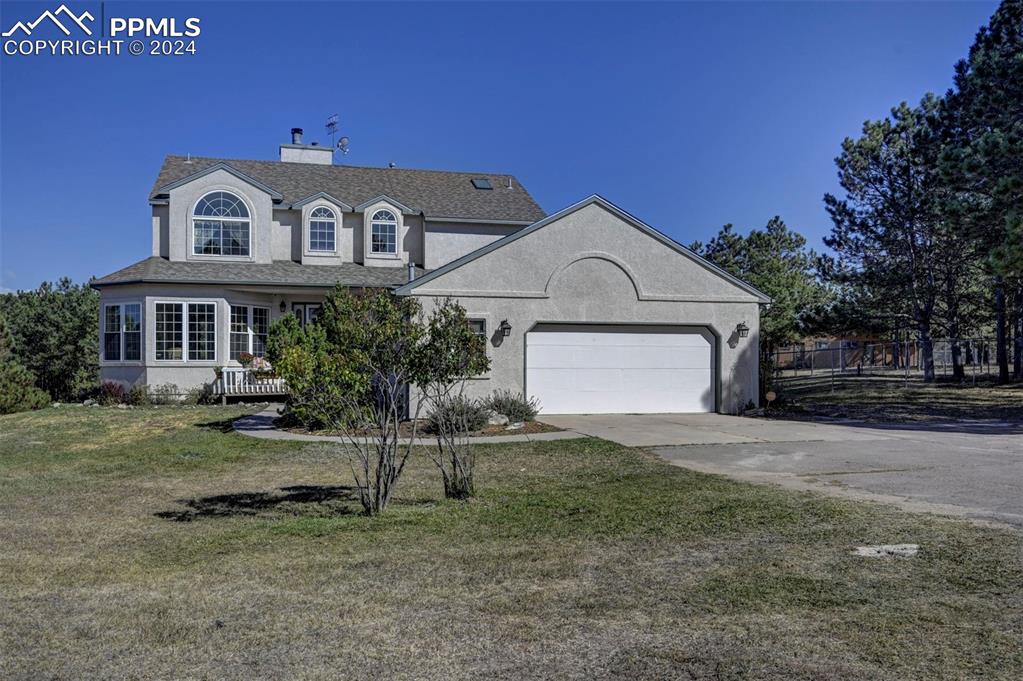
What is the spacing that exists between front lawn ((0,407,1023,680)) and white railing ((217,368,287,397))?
1196 cm

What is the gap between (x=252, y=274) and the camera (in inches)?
917

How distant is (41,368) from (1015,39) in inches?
1499

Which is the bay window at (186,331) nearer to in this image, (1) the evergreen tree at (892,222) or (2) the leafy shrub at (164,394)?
(2) the leafy shrub at (164,394)

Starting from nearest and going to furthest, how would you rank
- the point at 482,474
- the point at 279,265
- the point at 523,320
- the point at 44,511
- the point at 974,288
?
the point at 44,511, the point at 482,474, the point at 523,320, the point at 279,265, the point at 974,288

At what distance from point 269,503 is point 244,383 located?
14.0m

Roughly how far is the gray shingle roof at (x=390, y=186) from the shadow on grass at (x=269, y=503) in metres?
16.6

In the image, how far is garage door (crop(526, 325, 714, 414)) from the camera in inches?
746

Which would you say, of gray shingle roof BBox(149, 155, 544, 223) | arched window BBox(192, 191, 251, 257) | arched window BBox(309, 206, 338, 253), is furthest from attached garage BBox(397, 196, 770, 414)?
arched window BBox(192, 191, 251, 257)

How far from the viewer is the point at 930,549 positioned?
6480 mm

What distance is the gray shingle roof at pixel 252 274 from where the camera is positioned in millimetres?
22359

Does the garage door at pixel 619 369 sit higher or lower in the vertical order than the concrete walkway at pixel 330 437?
higher

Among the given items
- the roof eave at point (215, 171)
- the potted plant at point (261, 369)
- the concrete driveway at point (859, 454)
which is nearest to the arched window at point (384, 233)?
the roof eave at point (215, 171)

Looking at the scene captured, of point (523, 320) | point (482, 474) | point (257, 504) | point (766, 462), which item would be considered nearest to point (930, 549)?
point (766, 462)

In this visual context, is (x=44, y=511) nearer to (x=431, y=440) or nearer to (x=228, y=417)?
(x=431, y=440)
